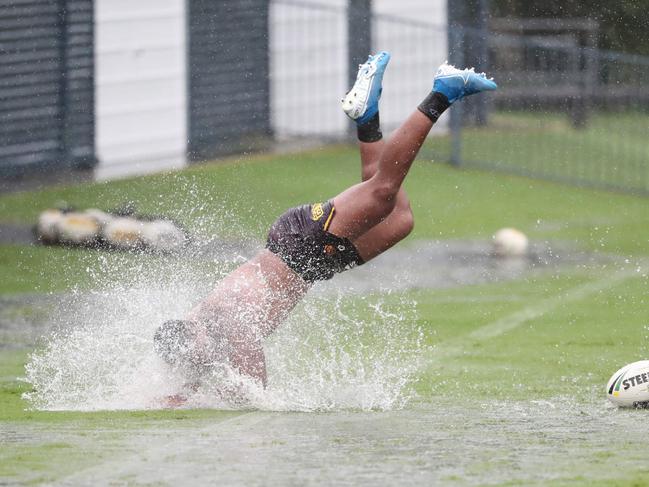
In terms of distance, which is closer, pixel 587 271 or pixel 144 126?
pixel 587 271

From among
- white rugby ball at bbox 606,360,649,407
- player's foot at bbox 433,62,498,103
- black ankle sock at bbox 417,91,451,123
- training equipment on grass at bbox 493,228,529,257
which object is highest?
player's foot at bbox 433,62,498,103

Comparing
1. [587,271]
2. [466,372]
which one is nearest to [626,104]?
[587,271]

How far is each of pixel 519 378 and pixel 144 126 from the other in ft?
36.2

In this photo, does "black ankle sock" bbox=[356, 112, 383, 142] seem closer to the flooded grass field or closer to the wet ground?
the flooded grass field

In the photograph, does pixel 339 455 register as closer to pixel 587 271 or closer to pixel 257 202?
pixel 587 271

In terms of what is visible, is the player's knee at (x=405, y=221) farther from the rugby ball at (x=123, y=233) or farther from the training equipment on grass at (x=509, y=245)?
the training equipment on grass at (x=509, y=245)

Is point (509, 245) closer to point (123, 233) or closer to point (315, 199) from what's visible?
point (315, 199)

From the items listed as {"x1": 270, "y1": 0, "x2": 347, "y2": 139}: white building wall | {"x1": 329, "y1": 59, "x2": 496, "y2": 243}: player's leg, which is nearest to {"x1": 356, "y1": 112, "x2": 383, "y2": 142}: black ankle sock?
{"x1": 329, "y1": 59, "x2": 496, "y2": 243}: player's leg

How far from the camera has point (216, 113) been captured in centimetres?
1912

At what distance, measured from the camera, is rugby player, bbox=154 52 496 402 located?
738 cm

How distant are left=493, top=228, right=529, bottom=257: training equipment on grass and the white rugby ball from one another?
22.4ft

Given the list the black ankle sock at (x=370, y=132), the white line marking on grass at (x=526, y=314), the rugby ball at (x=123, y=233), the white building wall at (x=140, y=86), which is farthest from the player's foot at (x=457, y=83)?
the white building wall at (x=140, y=86)

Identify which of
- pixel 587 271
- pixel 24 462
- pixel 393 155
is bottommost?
pixel 587 271

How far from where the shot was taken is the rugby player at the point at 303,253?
738 cm
